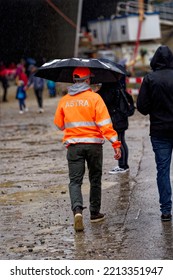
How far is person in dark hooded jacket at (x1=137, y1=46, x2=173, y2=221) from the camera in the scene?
896 cm

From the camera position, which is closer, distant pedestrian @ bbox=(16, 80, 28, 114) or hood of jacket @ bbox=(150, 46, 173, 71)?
hood of jacket @ bbox=(150, 46, 173, 71)

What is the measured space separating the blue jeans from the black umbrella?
100 centimetres

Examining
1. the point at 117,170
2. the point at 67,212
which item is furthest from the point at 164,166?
the point at 117,170

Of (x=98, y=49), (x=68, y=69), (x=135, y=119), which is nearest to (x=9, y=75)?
(x=98, y=49)

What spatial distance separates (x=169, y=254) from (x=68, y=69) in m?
2.92

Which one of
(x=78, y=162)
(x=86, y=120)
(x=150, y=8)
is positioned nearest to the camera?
(x=86, y=120)

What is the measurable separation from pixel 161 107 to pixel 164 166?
67 centimetres

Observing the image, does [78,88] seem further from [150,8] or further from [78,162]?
[150,8]

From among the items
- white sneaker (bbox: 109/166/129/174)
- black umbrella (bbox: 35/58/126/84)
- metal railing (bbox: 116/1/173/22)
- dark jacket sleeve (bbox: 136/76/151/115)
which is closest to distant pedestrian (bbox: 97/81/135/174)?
white sneaker (bbox: 109/166/129/174)

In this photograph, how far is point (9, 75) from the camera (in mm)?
46281

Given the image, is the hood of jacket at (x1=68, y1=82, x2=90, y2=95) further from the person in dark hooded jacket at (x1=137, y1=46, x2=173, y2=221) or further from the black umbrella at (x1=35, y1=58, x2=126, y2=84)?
the person in dark hooded jacket at (x1=137, y1=46, x2=173, y2=221)

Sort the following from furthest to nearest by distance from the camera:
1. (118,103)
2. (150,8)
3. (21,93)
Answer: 1. (150,8)
2. (21,93)
3. (118,103)

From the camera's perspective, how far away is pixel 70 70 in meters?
9.65

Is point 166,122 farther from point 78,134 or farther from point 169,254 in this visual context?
point 169,254
